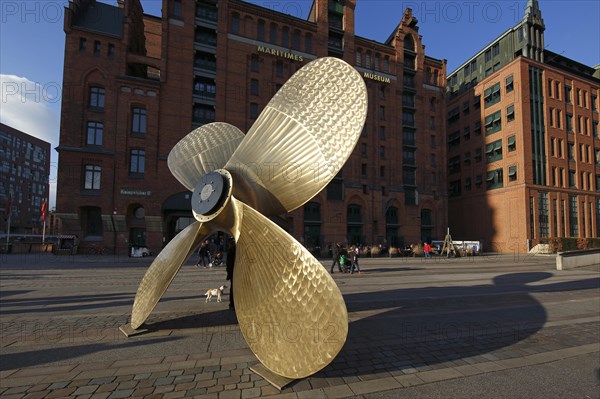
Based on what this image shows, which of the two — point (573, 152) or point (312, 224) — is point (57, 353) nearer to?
point (312, 224)

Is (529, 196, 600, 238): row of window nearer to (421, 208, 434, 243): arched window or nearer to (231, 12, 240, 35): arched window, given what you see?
(421, 208, 434, 243): arched window

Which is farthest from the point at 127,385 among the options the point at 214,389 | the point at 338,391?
the point at 338,391

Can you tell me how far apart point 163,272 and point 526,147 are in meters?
51.1

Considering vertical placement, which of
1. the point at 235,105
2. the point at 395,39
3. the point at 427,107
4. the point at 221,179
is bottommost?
the point at 221,179

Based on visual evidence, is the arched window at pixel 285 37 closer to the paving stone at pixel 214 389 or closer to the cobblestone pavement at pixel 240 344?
the cobblestone pavement at pixel 240 344

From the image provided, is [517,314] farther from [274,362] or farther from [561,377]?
[274,362]

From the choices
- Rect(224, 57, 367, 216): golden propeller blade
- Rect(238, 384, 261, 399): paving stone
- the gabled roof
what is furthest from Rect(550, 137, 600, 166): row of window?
the gabled roof

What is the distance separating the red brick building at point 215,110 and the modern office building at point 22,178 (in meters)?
62.2

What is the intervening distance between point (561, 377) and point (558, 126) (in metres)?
56.3

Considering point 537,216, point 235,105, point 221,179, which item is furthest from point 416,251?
point 221,179

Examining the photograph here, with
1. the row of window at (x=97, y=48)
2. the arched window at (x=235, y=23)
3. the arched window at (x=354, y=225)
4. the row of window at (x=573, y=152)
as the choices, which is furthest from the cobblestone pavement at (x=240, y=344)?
the row of window at (x=573, y=152)

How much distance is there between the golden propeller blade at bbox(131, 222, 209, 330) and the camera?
559cm

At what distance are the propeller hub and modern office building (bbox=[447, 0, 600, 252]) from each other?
48135 mm

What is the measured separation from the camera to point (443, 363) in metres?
4.73
